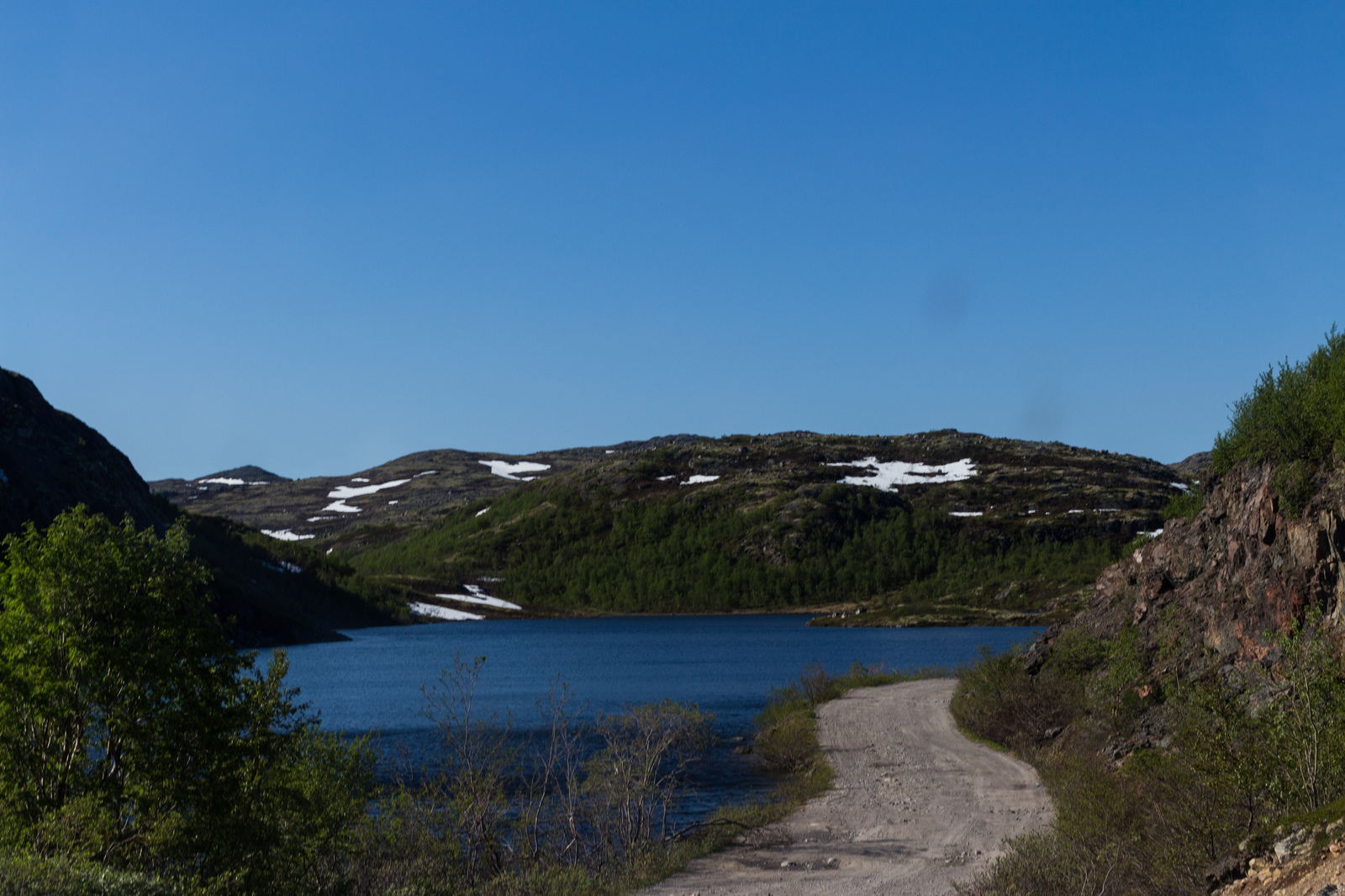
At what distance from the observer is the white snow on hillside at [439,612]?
6782 inches

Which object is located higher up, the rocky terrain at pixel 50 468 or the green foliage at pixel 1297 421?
the rocky terrain at pixel 50 468

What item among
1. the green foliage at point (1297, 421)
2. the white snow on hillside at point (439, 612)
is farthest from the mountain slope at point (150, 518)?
the green foliage at point (1297, 421)

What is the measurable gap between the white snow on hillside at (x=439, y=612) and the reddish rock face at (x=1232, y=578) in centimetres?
15126

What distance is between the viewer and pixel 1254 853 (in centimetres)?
1091

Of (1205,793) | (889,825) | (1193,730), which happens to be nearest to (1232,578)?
(889,825)

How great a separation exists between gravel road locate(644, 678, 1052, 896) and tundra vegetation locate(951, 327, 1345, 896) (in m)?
1.27

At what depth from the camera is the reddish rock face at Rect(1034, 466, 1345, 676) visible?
20.4 metres

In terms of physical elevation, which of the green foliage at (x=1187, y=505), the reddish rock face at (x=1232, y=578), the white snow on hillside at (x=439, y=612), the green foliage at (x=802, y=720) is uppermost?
the green foliage at (x=1187, y=505)

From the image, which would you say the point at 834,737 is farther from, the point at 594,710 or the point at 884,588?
the point at 884,588

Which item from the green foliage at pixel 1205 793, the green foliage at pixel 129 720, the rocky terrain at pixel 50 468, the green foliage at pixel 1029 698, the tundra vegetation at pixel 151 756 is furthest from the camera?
the rocky terrain at pixel 50 468

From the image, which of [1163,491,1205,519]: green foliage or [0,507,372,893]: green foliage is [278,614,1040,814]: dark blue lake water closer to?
[0,507,372,893]: green foliage

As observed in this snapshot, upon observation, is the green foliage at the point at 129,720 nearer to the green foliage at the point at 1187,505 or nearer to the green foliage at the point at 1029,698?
the green foliage at the point at 1029,698

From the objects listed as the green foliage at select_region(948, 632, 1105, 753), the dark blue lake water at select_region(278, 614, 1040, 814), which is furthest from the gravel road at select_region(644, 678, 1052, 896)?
the dark blue lake water at select_region(278, 614, 1040, 814)

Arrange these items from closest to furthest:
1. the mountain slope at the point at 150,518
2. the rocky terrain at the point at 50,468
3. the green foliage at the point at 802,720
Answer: the green foliage at the point at 802,720 < the rocky terrain at the point at 50,468 < the mountain slope at the point at 150,518
